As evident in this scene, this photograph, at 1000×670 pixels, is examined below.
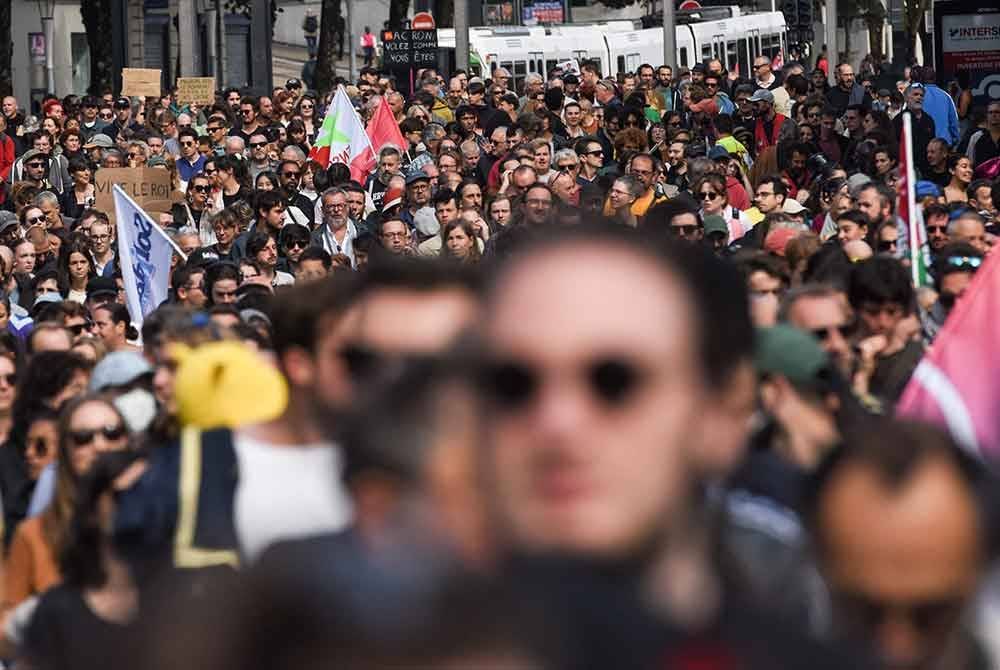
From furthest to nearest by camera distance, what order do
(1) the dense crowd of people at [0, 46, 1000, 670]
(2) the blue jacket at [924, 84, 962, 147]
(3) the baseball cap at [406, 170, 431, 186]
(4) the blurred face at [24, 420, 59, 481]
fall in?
(2) the blue jacket at [924, 84, 962, 147] → (3) the baseball cap at [406, 170, 431, 186] → (4) the blurred face at [24, 420, 59, 481] → (1) the dense crowd of people at [0, 46, 1000, 670]

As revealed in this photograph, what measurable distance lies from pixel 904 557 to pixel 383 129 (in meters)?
19.6

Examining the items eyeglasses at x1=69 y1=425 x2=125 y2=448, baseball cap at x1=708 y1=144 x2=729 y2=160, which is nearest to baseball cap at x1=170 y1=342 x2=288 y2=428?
eyeglasses at x1=69 y1=425 x2=125 y2=448

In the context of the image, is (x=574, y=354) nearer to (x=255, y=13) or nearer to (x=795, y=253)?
(x=795, y=253)

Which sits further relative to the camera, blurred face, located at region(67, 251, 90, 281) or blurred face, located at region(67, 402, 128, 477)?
blurred face, located at region(67, 251, 90, 281)

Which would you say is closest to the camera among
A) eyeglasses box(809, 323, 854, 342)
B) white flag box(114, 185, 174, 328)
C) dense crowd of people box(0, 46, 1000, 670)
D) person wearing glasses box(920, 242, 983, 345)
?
dense crowd of people box(0, 46, 1000, 670)

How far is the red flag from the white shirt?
17468mm

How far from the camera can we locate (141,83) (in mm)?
27188

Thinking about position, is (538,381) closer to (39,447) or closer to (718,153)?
(39,447)

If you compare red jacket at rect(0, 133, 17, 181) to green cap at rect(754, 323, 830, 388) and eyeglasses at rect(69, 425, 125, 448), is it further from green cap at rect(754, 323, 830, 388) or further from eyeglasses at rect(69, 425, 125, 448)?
green cap at rect(754, 323, 830, 388)

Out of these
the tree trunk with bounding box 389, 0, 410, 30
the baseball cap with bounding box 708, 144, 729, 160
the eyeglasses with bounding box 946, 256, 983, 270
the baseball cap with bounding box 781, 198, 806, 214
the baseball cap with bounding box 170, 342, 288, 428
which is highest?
the tree trunk with bounding box 389, 0, 410, 30

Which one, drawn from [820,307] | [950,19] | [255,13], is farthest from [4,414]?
[255,13]

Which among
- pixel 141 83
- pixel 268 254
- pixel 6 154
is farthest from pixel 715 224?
pixel 141 83

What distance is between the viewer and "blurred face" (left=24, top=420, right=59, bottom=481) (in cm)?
638

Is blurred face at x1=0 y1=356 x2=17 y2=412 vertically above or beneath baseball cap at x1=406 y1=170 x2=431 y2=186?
beneath
